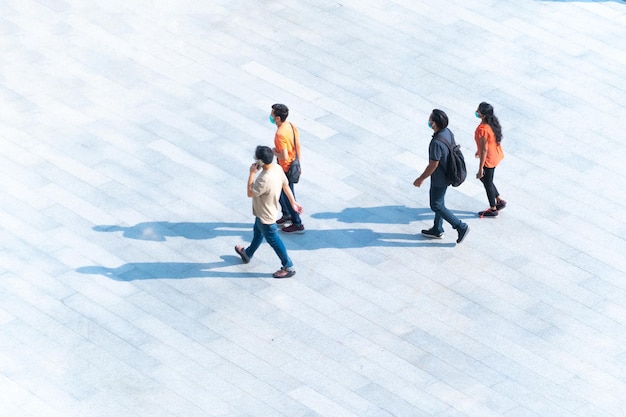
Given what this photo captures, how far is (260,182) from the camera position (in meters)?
12.9

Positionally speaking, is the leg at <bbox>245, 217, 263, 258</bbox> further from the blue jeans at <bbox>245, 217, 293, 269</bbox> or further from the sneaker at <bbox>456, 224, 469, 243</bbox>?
the sneaker at <bbox>456, 224, 469, 243</bbox>

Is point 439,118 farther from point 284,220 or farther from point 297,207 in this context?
point 284,220

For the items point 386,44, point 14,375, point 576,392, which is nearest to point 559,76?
point 386,44

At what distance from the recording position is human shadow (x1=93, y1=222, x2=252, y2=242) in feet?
46.9

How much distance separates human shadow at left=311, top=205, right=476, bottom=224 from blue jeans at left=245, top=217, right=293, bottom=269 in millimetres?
1312

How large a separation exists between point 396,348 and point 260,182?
2273mm

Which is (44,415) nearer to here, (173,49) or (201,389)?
(201,389)

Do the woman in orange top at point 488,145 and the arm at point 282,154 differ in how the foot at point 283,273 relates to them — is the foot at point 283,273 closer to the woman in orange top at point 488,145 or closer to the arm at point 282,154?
the arm at point 282,154

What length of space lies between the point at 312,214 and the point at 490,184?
2184 mm

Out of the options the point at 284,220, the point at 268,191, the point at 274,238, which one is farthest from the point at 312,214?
the point at 268,191

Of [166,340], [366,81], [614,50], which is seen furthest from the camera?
[614,50]

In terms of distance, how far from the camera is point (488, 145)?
14.2 m

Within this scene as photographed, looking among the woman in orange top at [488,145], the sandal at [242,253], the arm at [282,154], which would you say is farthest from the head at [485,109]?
the sandal at [242,253]

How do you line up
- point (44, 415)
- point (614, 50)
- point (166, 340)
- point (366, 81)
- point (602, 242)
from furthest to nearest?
1. point (614, 50)
2. point (366, 81)
3. point (602, 242)
4. point (166, 340)
5. point (44, 415)
